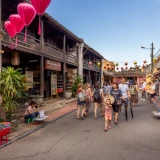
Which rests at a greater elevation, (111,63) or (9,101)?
(111,63)

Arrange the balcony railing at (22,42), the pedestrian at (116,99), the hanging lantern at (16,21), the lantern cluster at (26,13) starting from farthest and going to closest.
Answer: the balcony railing at (22,42) → the hanging lantern at (16,21) → the pedestrian at (116,99) → the lantern cluster at (26,13)

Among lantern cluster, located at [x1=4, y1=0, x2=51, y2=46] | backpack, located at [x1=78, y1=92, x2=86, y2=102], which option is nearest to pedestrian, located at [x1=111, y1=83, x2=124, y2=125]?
backpack, located at [x1=78, y1=92, x2=86, y2=102]

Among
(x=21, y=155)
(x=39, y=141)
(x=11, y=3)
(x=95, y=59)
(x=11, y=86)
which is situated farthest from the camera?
(x=95, y=59)

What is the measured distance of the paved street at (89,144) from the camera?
410 cm

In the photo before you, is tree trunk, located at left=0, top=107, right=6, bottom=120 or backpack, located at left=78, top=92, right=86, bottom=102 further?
backpack, located at left=78, top=92, right=86, bottom=102

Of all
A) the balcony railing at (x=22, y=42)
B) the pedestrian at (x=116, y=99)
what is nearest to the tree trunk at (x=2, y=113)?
the balcony railing at (x=22, y=42)

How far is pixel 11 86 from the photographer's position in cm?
637

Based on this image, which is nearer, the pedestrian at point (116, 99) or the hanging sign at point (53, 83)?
the pedestrian at point (116, 99)

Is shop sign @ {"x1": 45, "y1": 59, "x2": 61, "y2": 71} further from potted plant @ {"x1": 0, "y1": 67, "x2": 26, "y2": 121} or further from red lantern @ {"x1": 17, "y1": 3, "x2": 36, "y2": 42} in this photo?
potted plant @ {"x1": 0, "y1": 67, "x2": 26, "y2": 121}

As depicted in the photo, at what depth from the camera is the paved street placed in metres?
4.10

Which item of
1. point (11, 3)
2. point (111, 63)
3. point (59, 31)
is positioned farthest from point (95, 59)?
point (11, 3)

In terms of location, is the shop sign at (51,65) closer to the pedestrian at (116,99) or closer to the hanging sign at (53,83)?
the hanging sign at (53,83)

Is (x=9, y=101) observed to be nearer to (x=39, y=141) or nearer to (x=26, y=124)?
(x=26, y=124)

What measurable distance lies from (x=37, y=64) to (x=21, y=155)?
11149mm
